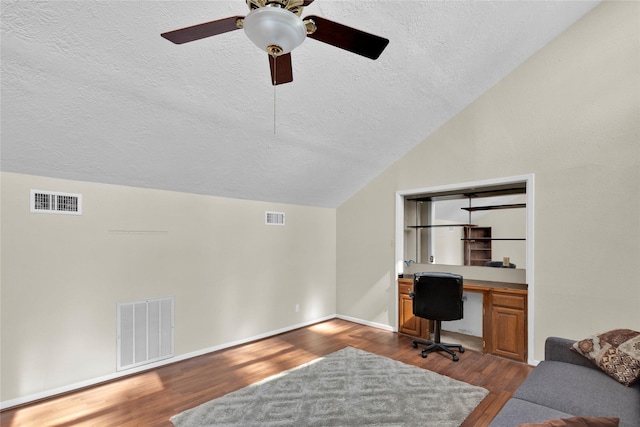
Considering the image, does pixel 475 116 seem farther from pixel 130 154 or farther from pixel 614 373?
pixel 130 154

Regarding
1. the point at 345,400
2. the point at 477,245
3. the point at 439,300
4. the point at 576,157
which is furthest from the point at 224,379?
the point at 576,157

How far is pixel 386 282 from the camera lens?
15.7 feet

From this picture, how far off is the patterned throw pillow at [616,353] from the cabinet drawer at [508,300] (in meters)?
1.23

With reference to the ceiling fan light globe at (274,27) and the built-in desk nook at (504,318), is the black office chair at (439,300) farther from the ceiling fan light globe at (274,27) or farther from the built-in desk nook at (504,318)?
the ceiling fan light globe at (274,27)

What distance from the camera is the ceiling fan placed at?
1260 millimetres

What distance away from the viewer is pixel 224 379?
10.2 ft

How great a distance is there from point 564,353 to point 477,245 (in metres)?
1.95

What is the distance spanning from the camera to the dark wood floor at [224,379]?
248cm

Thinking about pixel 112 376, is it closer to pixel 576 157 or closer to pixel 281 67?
pixel 281 67

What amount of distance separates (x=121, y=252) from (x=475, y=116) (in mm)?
4377

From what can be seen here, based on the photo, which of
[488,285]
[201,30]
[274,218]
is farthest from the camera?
[274,218]

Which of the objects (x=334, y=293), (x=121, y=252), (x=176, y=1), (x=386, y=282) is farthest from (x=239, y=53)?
(x=334, y=293)

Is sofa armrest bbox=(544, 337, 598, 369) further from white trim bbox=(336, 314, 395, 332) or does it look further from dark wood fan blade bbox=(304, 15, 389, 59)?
dark wood fan blade bbox=(304, 15, 389, 59)

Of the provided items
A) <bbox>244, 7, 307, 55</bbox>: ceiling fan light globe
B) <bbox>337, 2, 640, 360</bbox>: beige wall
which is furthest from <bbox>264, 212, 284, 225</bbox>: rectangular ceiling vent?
<bbox>244, 7, 307, 55</bbox>: ceiling fan light globe
